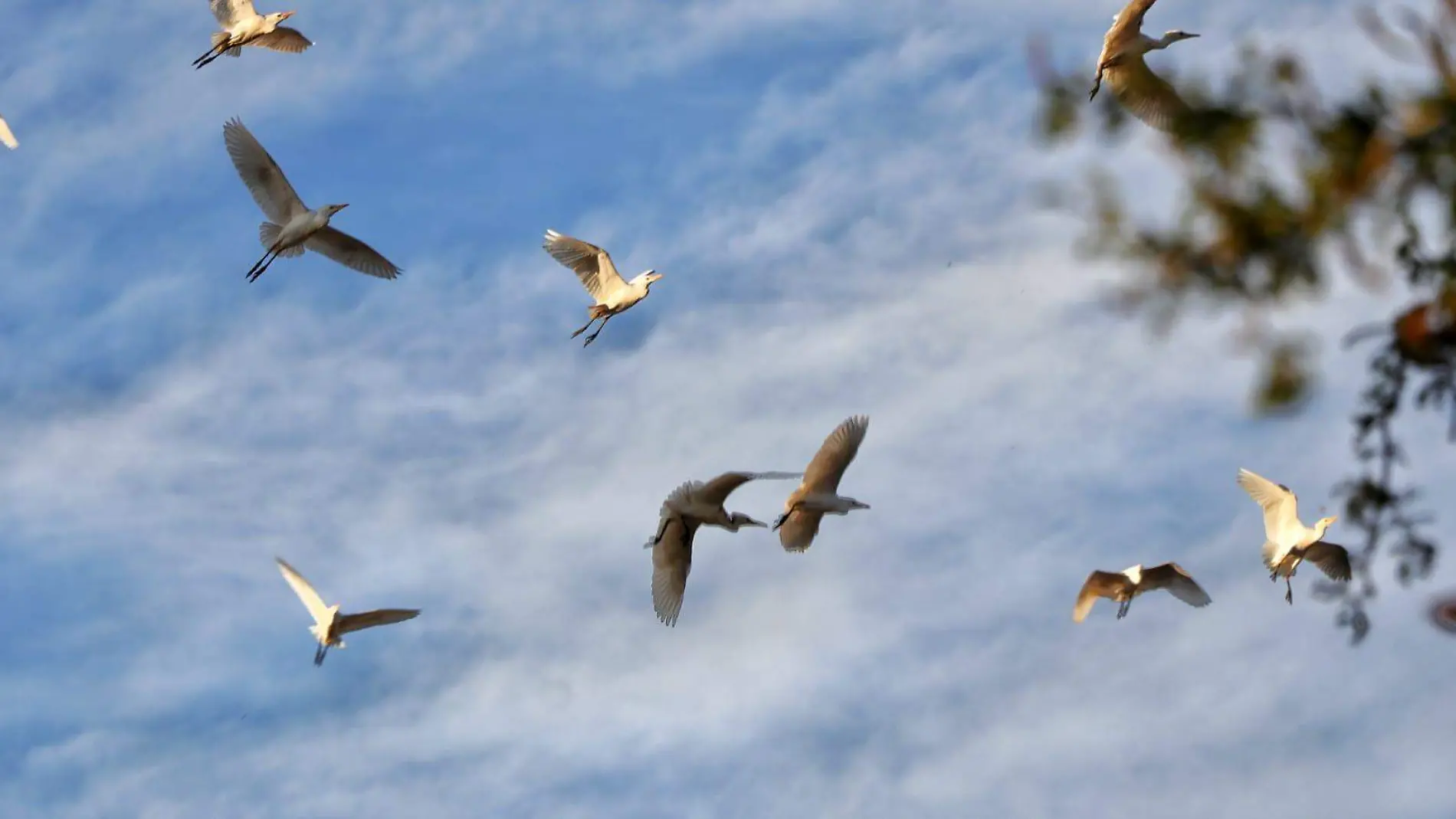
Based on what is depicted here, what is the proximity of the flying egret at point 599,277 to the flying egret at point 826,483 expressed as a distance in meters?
4.74

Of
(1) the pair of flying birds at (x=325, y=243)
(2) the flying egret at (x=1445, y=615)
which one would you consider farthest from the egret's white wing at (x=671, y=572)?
(2) the flying egret at (x=1445, y=615)

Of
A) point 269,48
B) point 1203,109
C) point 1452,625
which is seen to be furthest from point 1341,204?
point 269,48

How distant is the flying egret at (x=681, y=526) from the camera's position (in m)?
21.2

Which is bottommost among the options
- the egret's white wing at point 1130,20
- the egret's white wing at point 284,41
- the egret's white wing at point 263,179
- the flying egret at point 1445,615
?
the flying egret at point 1445,615

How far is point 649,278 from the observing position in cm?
2591

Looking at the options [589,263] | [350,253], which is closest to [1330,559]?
[589,263]

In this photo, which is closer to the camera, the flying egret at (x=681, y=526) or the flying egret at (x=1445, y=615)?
the flying egret at (x=1445, y=615)

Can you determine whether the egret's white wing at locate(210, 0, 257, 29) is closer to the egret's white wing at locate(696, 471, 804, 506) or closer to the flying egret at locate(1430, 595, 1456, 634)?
the egret's white wing at locate(696, 471, 804, 506)

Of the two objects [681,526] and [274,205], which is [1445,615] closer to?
[681,526]

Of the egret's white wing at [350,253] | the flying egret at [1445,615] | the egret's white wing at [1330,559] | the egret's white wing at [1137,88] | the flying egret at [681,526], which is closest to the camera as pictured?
the flying egret at [1445,615]

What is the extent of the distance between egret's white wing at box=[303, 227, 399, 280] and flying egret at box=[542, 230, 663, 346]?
2.40 metres

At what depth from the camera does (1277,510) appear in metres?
24.8

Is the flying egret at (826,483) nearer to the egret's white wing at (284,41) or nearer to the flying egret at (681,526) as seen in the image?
the flying egret at (681,526)

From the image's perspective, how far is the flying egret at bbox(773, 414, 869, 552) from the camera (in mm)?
22234
